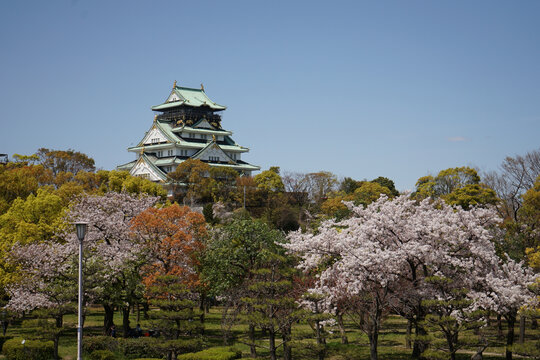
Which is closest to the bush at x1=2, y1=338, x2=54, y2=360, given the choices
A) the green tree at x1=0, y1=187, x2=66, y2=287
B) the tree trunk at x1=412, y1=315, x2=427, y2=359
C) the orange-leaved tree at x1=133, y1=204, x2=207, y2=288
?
the orange-leaved tree at x1=133, y1=204, x2=207, y2=288

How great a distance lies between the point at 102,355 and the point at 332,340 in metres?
11.4

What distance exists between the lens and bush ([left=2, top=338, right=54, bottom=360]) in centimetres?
2505

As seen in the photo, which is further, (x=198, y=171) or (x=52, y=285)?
(x=198, y=171)

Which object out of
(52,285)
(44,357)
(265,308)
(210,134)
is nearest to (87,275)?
(52,285)

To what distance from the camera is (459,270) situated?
23156 millimetres

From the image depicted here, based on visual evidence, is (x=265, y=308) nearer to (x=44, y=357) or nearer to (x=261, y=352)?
(x=261, y=352)

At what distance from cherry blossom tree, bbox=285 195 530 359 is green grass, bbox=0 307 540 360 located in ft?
6.38

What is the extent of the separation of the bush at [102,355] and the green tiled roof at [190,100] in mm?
67042

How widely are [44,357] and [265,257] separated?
Answer: 34.1 ft

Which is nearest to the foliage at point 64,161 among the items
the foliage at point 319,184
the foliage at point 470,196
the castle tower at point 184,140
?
the castle tower at point 184,140

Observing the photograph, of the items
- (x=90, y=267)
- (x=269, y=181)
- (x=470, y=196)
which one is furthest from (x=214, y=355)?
(x=269, y=181)

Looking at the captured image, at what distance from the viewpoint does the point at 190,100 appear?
91.8 metres

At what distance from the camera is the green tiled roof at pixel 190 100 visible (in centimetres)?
9031

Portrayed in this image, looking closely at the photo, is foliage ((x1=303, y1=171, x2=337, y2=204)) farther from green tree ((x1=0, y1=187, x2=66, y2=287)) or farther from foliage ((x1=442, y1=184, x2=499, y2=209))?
green tree ((x1=0, y1=187, x2=66, y2=287))
